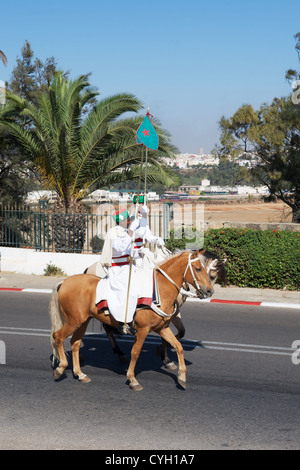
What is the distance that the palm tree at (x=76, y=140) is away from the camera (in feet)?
60.3

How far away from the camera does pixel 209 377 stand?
766cm

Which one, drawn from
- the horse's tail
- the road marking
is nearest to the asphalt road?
the road marking

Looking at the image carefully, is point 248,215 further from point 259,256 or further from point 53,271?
point 259,256

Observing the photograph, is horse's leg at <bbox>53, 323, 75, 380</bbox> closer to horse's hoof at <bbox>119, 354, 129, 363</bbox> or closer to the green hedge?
horse's hoof at <bbox>119, 354, 129, 363</bbox>

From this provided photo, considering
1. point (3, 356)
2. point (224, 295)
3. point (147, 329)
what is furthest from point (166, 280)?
point (224, 295)

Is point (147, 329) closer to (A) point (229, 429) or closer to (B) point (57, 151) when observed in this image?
(A) point (229, 429)

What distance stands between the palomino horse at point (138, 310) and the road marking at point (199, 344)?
7.07 feet

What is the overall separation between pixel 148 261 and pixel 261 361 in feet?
7.57

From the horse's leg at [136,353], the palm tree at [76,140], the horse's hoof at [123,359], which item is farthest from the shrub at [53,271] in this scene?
the horse's leg at [136,353]

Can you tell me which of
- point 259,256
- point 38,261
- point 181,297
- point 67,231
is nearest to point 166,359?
point 181,297

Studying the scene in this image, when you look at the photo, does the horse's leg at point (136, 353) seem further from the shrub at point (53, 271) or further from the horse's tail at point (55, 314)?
the shrub at point (53, 271)

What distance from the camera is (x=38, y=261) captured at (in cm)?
1734

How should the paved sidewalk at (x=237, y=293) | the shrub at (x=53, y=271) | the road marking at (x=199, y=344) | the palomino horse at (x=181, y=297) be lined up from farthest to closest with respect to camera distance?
the shrub at (x=53, y=271) < the paved sidewalk at (x=237, y=293) < the road marking at (x=199, y=344) < the palomino horse at (x=181, y=297)

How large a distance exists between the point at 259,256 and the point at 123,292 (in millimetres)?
7690
